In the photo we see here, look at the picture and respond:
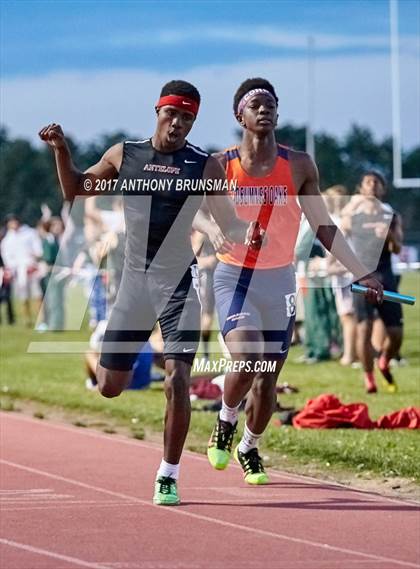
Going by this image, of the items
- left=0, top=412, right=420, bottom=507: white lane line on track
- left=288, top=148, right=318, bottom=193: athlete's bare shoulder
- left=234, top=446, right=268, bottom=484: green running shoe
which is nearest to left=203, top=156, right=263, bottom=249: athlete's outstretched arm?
left=288, top=148, right=318, bottom=193: athlete's bare shoulder

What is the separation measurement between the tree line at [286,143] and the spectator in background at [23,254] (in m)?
35.5

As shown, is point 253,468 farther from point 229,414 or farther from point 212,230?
point 212,230

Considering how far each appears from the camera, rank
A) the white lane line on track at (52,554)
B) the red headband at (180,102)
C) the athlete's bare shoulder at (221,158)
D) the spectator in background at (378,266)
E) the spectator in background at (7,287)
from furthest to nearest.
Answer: the spectator in background at (7,287), the spectator in background at (378,266), the athlete's bare shoulder at (221,158), the red headband at (180,102), the white lane line on track at (52,554)

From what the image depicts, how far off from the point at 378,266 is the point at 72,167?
23.1ft

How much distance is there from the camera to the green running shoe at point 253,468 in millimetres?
9477

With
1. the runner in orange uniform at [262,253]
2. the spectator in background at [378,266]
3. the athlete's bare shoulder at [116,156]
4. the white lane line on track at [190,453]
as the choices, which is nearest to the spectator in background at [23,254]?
the spectator in background at [378,266]

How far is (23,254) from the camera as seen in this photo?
2886 cm

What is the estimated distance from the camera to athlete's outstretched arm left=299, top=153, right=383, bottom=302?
29.2 feet

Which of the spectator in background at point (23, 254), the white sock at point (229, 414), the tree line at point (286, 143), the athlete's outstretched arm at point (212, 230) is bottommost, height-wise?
the white sock at point (229, 414)

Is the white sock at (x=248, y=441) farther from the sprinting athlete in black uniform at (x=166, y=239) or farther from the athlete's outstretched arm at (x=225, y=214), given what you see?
the athlete's outstretched arm at (x=225, y=214)

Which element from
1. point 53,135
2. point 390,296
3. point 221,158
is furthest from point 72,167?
point 390,296

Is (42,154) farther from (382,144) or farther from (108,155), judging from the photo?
(108,155)

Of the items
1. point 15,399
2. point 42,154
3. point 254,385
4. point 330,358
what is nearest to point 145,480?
point 254,385

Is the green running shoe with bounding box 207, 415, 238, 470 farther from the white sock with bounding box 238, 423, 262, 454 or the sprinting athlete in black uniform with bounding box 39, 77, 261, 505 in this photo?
the sprinting athlete in black uniform with bounding box 39, 77, 261, 505
